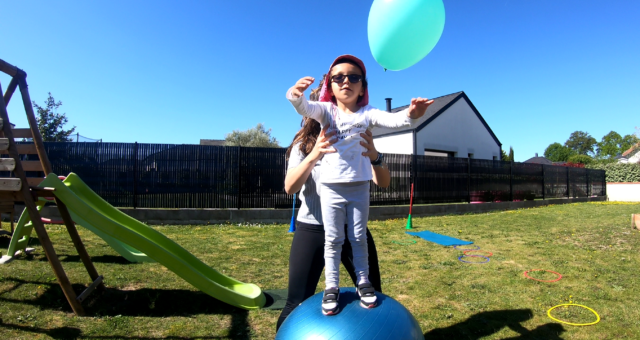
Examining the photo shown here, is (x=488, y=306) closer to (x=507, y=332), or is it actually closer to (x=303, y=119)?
(x=507, y=332)

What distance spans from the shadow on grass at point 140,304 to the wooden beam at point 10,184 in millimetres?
1332

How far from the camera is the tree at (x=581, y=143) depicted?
99125 millimetres

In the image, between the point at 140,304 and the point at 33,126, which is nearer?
the point at 140,304

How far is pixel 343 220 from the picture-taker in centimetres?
219

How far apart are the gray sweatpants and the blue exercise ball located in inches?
8.1

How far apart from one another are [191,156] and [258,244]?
187 inches

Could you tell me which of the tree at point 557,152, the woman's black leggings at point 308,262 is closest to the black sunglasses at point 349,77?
the woman's black leggings at point 308,262

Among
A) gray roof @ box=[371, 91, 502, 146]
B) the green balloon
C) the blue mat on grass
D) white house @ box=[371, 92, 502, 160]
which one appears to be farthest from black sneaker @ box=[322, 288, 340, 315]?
gray roof @ box=[371, 91, 502, 146]

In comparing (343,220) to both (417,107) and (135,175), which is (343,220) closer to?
(417,107)

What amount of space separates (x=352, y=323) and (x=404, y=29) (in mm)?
2178

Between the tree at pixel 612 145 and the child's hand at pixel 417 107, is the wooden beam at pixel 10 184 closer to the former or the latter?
the child's hand at pixel 417 107

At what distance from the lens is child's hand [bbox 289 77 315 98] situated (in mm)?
2070

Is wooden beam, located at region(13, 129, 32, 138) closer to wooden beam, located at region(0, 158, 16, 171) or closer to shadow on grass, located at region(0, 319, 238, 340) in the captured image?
wooden beam, located at region(0, 158, 16, 171)

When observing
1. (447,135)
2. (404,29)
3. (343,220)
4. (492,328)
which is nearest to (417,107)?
(343,220)
